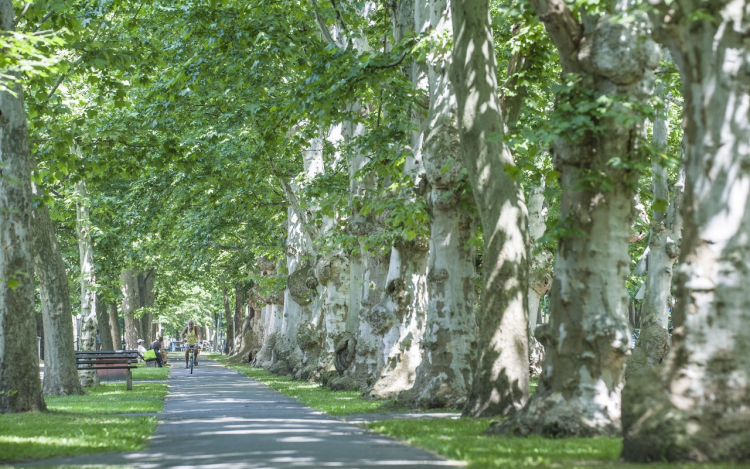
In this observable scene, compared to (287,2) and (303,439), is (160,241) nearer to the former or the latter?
(287,2)

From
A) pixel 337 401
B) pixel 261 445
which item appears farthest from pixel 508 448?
pixel 337 401

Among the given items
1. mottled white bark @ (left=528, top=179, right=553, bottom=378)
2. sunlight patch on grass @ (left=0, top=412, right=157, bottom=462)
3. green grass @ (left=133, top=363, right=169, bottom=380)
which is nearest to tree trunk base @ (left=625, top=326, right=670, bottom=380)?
mottled white bark @ (left=528, top=179, right=553, bottom=378)

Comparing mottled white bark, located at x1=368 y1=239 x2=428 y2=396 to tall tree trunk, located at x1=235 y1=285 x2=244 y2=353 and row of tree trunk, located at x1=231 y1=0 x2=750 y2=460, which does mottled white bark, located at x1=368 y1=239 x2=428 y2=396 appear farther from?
tall tree trunk, located at x1=235 y1=285 x2=244 y2=353

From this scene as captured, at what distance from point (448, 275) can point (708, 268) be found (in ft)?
25.5

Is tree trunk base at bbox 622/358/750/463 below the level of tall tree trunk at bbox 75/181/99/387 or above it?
below

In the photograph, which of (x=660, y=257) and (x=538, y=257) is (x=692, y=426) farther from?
(x=538, y=257)

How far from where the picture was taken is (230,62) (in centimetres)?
2047

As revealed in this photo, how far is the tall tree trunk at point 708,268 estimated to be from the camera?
7.07 meters

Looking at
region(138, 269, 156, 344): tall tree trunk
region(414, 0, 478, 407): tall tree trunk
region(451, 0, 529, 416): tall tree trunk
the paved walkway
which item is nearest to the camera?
the paved walkway

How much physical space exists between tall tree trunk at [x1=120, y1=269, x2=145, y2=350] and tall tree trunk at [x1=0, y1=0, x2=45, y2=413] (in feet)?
104

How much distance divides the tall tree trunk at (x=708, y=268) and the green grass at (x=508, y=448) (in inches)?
15.7

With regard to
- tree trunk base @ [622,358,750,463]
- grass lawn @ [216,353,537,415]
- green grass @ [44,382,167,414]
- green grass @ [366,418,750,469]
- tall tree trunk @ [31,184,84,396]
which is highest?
tall tree trunk @ [31,184,84,396]

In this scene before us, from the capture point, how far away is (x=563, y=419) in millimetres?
9812

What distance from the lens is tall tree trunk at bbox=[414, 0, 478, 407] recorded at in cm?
1487
